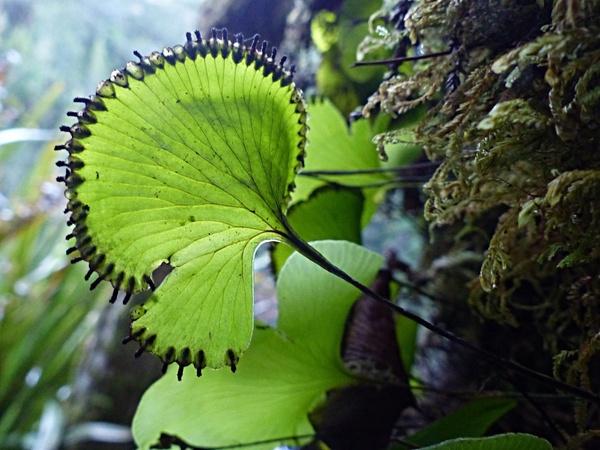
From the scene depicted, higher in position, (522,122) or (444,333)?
(522,122)

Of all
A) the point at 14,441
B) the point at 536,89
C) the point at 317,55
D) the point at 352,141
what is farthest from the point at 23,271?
the point at 536,89

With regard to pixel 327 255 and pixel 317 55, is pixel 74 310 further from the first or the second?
pixel 327 255

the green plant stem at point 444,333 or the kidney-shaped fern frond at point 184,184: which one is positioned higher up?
the kidney-shaped fern frond at point 184,184

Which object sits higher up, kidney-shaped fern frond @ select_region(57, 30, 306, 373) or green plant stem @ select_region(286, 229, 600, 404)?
kidney-shaped fern frond @ select_region(57, 30, 306, 373)

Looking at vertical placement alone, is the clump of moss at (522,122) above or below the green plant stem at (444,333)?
above

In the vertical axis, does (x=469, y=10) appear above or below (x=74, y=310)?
above
